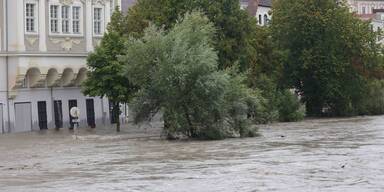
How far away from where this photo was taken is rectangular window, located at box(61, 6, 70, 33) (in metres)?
66.8

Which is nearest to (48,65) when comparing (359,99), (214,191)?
(359,99)

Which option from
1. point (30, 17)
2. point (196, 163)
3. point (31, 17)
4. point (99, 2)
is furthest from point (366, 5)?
point (196, 163)

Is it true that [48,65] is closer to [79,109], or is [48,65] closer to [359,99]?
[79,109]

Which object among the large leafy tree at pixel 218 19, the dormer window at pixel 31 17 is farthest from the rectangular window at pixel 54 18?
the large leafy tree at pixel 218 19

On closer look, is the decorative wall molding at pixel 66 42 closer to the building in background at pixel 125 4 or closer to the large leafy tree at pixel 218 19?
the large leafy tree at pixel 218 19

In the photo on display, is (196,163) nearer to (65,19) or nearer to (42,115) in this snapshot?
(42,115)

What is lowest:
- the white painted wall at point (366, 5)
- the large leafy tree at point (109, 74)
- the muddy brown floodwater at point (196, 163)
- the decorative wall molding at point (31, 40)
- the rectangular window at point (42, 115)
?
the muddy brown floodwater at point (196, 163)

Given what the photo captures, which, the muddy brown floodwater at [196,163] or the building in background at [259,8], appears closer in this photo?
the muddy brown floodwater at [196,163]

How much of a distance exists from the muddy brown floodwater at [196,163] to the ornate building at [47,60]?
730 cm

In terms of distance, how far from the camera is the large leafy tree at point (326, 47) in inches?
3280

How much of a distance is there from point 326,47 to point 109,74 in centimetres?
3054

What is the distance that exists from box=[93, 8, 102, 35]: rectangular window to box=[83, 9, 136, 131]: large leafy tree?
10.1 m

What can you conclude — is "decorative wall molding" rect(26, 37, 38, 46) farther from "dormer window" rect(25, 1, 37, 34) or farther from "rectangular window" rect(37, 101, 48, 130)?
"rectangular window" rect(37, 101, 48, 130)

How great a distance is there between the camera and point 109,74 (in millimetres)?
58000
